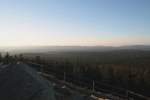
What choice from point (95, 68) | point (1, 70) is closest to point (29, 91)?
point (1, 70)

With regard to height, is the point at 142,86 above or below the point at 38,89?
below

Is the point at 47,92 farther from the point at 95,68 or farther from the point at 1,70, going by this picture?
the point at 95,68

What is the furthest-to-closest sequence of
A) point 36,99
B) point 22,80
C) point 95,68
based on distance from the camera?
point 95,68 → point 22,80 → point 36,99

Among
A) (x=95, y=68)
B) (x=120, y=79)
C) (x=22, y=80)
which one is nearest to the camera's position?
(x=22, y=80)

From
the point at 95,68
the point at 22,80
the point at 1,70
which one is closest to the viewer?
the point at 22,80

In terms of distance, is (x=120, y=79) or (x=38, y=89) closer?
(x=38, y=89)

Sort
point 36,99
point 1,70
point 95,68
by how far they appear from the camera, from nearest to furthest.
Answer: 1. point 36,99
2. point 1,70
3. point 95,68

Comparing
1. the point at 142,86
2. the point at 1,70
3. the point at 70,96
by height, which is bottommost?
the point at 142,86

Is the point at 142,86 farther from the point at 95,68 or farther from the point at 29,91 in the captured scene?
the point at 29,91

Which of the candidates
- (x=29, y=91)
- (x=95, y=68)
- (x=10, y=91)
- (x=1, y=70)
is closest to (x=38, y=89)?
(x=29, y=91)
